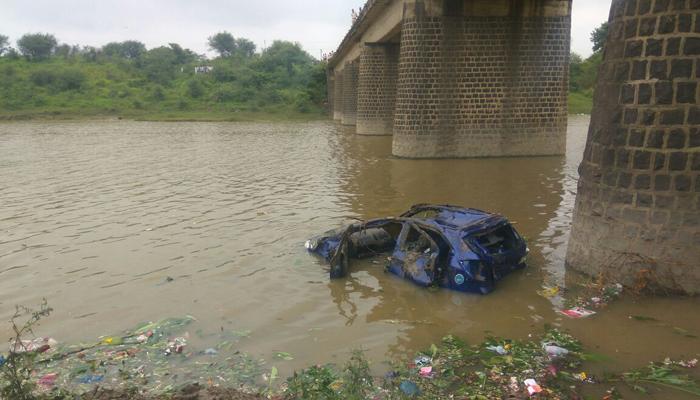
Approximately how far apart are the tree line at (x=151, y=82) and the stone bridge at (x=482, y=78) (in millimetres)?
39581

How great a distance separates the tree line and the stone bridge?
130 feet

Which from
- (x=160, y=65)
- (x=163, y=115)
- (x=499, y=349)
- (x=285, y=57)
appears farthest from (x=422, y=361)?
(x=285, y=57)

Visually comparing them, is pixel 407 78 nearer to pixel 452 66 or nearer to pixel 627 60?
pixel 452 66

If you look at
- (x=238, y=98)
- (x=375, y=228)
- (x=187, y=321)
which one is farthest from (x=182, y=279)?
(x=238, y=98)

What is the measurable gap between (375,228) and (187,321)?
310 cm

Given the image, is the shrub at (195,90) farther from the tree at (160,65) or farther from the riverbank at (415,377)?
the riverbank at (415,377)

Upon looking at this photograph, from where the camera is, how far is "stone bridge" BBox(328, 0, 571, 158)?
18.0m

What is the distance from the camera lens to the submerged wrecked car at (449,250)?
20.3 feet

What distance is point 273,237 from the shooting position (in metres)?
8.93

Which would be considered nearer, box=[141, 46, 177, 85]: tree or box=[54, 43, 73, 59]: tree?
box=[141, 46, 177, 85]: tree

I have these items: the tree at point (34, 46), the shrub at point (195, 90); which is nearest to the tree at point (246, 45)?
the tree at point (34, 46)

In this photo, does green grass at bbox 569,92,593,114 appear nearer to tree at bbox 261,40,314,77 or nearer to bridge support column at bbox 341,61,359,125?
bridge support column at bbox 341,61,359,125

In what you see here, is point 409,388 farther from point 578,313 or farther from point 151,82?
point 151,82

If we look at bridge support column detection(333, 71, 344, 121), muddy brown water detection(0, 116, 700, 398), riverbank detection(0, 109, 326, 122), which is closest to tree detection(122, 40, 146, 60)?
riverbank detection(0, 109, 326, 122)
